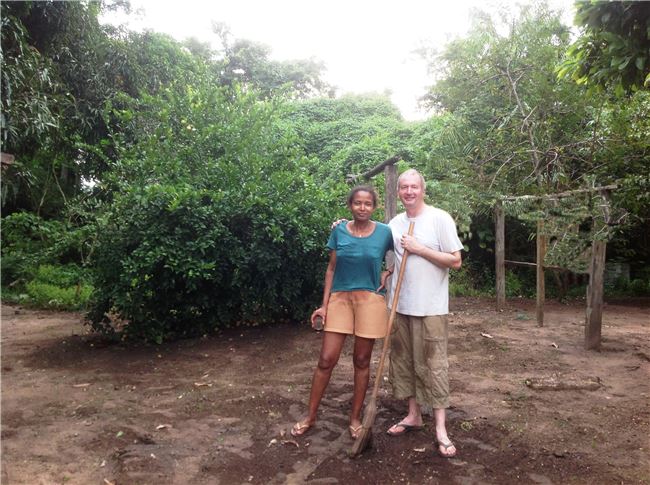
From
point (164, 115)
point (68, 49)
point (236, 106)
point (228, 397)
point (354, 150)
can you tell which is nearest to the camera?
point (228, 397)

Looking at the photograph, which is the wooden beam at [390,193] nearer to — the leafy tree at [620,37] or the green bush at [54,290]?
the leafy tree at [620,37]

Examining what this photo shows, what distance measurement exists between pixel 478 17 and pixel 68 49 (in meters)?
8.27

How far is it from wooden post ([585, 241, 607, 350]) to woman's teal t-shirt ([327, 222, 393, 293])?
3.42 meters

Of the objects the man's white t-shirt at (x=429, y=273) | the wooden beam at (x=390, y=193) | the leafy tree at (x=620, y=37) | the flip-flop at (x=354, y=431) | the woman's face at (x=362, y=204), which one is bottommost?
the flip-flop at (x=354, y=431)

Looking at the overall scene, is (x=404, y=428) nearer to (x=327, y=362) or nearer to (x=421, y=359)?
(x=421, y=359)

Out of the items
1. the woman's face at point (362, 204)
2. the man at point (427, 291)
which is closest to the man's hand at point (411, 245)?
the man at point (427, 291)

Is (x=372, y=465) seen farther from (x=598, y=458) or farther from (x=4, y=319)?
(x=4, y=319)

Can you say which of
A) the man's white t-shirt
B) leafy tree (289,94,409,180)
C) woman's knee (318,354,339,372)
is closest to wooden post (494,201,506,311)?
leafy tree (289,94,409,180)

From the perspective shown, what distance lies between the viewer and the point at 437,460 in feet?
9.76

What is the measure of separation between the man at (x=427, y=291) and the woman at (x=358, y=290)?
140 millimetres

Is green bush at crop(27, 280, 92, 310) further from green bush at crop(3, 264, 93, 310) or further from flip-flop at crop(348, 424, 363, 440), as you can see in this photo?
flip-flop at crop(348, 424, 363, 440)

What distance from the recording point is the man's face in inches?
121

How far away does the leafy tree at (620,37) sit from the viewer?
2.96m

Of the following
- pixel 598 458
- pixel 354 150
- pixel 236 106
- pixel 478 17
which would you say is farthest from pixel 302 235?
pixel 354 150
